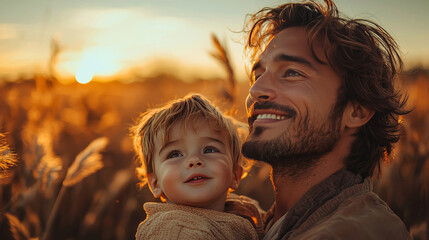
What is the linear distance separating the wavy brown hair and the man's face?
76 millimetres

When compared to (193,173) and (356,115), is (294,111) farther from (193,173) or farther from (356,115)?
(193,173)

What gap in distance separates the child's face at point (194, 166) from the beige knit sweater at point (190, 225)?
3.5 inches

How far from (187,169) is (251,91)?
71 centimetres

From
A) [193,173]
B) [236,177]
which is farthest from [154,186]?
[236,177]

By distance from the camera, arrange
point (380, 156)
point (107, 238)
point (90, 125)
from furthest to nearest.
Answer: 1. point (90, 125)
2. point (107, 238)
3. point (380, 156)

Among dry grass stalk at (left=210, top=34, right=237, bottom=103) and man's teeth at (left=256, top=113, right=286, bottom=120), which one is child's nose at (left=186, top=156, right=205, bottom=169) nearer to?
man's teeth at (left=256, top=113, right=286, bottom=120)

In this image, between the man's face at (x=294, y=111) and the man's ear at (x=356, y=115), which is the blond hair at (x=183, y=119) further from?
the man's ear at (x=356, y=115)

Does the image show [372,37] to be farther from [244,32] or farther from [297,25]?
[244,32]

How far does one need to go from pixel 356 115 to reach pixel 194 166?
113 cm

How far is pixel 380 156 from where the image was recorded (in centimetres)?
294

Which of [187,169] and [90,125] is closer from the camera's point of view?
[187,169]

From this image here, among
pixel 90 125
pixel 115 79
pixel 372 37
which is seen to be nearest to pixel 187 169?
pixel 372 37

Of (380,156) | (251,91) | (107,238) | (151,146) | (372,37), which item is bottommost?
(107,238)

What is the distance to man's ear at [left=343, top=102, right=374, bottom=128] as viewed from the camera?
273 cm
